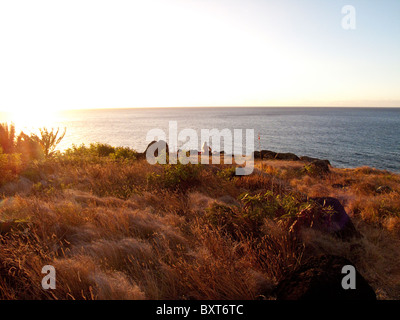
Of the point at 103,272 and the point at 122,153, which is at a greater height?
the point at 122,153

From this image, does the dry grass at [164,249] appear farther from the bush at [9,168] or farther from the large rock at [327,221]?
the bush at [9,168]

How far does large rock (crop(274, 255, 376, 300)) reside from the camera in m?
2.47

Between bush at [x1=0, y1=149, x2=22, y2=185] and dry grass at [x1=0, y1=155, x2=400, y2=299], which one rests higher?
bush at [x1=0, y1=149, x2=22, y2=185]

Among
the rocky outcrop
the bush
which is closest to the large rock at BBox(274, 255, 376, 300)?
the rocky outcrop

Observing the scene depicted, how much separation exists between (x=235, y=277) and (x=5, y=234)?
377 cm

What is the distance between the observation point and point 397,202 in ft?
21.6

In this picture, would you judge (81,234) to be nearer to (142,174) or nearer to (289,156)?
(142,174)

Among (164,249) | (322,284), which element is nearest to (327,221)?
(322,284)

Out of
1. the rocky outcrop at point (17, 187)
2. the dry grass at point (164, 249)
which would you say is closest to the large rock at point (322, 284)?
the dry grass at point (164, 249)

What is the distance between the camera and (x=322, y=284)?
2.53 metres

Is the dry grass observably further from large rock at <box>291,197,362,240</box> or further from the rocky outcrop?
the rocky outcrop

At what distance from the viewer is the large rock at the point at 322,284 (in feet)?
8.12

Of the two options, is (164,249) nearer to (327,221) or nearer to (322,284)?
(322,284)

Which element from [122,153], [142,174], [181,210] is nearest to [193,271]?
[181,210]
